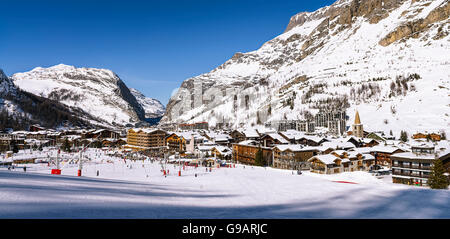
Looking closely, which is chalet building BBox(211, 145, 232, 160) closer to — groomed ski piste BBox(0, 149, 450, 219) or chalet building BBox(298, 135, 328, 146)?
chalet building BBox(298, 135, 328, 146)

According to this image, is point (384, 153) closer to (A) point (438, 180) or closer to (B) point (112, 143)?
(A) point (438, 180)

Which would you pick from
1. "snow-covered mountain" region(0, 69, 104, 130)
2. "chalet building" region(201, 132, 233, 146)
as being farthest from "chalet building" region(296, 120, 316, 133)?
"snow-covered mountain" region(0, 69, 104, 130)

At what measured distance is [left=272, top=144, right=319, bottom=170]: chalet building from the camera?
158 feet

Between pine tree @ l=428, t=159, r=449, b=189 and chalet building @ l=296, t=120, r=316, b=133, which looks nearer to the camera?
pine tree @ l=428, t=159, r=449, b=189

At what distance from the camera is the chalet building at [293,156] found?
48250mm

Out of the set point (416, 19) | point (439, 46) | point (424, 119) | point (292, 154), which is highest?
point (416, 19)

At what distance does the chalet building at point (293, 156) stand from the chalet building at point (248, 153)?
12.3ft

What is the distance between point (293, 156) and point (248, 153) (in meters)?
12.1

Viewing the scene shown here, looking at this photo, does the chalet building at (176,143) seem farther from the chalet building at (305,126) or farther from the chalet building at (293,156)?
the chalet building at (305,126)

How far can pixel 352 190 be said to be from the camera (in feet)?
39.2

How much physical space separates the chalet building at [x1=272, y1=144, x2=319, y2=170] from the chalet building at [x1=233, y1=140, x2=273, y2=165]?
12.3ft
